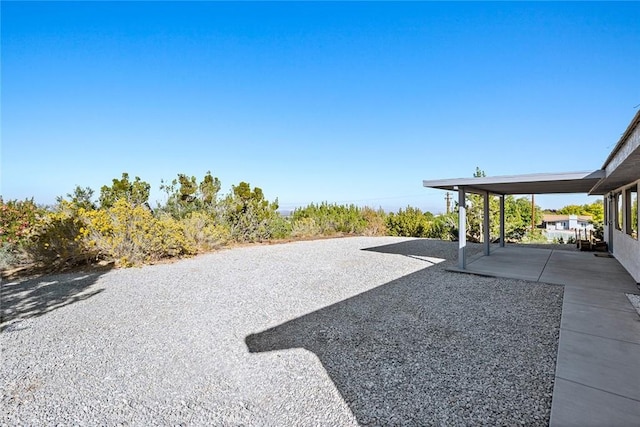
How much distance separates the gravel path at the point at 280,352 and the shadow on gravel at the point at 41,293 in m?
0.04

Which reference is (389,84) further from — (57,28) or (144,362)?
(144,362)

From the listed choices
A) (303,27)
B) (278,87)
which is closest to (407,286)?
(303,27)

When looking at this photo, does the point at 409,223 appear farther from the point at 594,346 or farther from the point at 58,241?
the point at 58,241

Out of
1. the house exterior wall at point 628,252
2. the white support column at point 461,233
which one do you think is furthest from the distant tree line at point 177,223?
the white support column at point 461,233

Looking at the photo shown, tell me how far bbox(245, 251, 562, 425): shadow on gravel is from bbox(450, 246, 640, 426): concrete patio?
13cm

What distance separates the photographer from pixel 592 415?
7.30ft

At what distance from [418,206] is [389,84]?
7.79m

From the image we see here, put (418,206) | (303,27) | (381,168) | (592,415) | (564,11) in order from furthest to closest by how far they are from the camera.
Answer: (381,168) < (418,206) < (303,27) < (564,11) < (592,415)

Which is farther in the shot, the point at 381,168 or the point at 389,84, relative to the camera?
the point at 381,168

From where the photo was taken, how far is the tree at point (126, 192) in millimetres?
11719

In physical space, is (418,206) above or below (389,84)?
below

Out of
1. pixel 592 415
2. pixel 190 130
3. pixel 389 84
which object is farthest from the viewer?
pixel 190 130

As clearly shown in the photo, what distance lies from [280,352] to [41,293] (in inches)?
225

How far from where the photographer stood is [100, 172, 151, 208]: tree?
11719mm
